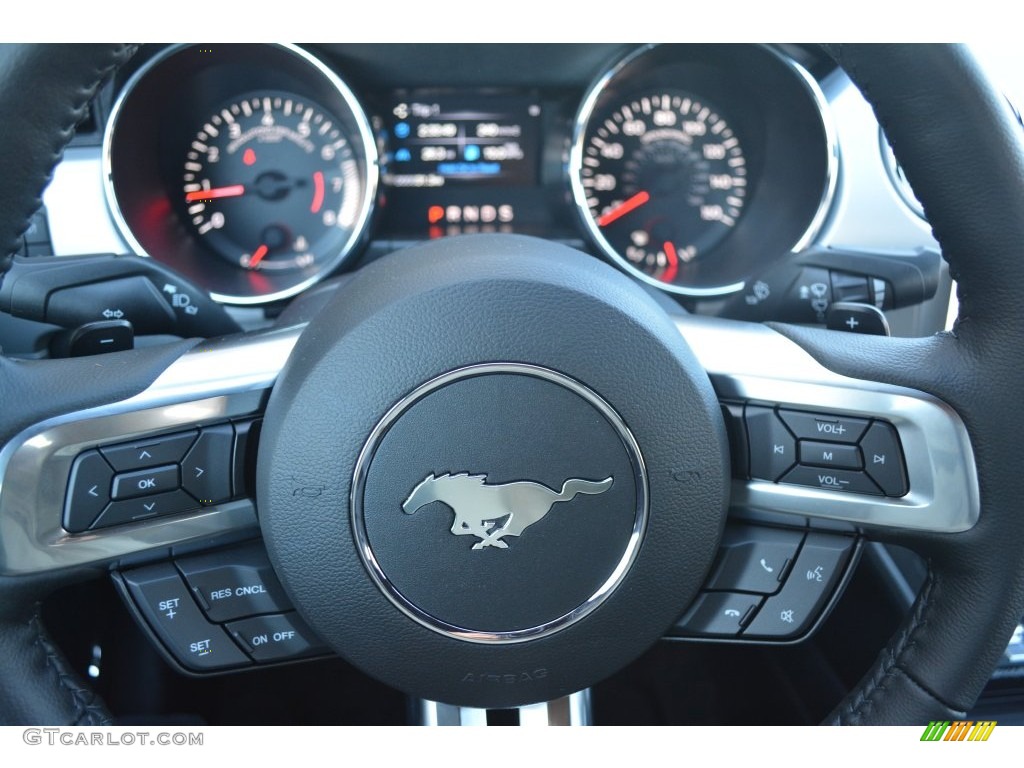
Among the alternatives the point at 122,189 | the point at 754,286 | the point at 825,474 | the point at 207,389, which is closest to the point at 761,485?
the point at 825,474

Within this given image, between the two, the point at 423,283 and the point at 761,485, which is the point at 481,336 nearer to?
the point at 423,283

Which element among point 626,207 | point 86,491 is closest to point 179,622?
point 86,491

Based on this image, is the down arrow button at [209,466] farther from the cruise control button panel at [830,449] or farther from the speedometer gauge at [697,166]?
the speedometer gauge at [697,166]

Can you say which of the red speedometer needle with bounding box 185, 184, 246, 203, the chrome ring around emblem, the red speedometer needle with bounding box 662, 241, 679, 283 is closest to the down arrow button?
the chrome ring around emblem

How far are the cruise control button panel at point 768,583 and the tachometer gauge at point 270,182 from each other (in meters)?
1.31

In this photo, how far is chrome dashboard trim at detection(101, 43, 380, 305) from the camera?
1.81 m

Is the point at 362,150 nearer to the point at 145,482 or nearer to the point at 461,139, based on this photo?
the point at 461,139

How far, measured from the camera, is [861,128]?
73.3 inches

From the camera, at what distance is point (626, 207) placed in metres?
2.12

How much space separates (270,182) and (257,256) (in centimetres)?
15

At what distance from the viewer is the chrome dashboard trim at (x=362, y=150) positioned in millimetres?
1813

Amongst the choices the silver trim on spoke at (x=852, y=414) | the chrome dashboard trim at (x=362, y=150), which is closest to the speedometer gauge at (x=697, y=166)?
the chrome dashboard trim at (x=362, y=150)

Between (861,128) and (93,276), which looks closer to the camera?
(93,276)
